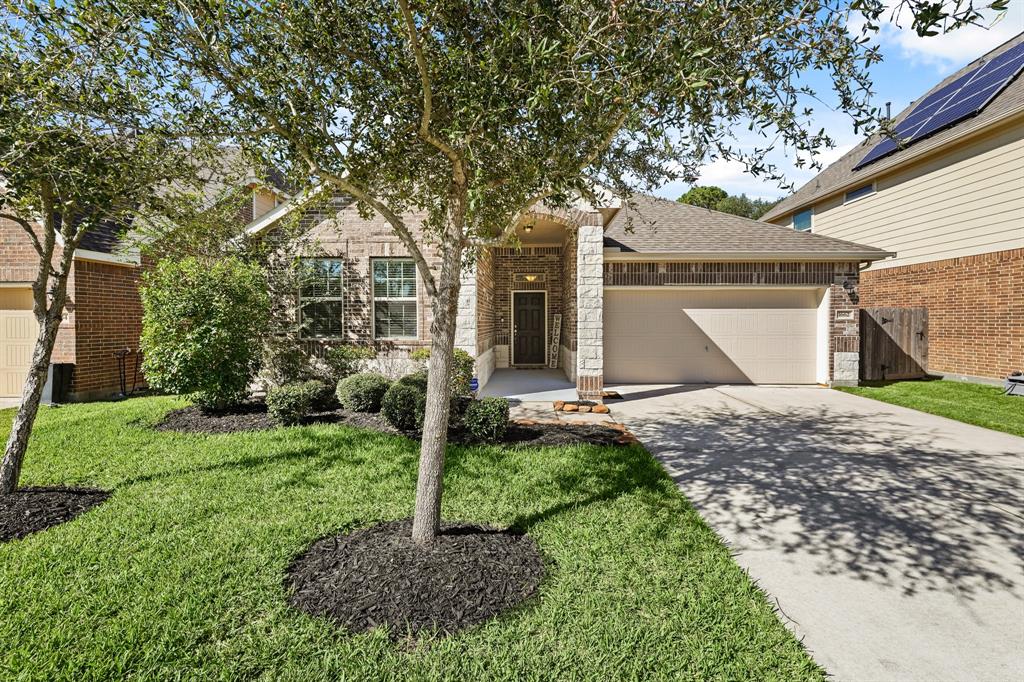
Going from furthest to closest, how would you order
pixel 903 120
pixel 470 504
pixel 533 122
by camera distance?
1. pixel 903 120
2. pixel 470 504
3. pixel 533 122

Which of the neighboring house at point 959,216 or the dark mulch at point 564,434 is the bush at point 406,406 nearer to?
the dark mulch at point 564,434

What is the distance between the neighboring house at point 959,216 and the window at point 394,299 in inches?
370

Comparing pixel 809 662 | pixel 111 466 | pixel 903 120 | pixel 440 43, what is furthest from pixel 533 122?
pixel 903 120

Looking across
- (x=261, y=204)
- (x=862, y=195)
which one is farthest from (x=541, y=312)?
(x=862, y=195)

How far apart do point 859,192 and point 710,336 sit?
302 inches

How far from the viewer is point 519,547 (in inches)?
134

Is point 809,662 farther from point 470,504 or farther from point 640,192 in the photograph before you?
point 640,192

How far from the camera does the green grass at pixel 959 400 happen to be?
750 cm

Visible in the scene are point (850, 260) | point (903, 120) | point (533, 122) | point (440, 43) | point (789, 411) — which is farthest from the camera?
point (903, 120)

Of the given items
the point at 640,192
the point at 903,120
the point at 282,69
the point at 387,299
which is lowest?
the point at 387,299

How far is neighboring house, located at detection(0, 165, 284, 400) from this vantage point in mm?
9047

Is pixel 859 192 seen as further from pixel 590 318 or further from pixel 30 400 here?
pixel 30 400

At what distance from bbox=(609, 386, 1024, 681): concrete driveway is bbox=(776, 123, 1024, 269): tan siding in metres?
5.91

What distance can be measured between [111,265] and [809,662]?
12.5 metres
